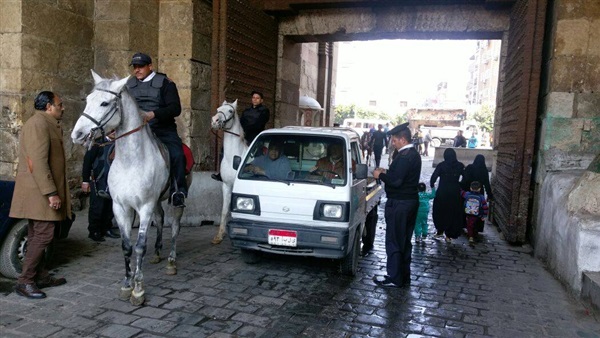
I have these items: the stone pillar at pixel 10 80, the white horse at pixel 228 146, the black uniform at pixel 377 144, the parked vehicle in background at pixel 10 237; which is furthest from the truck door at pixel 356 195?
the black uniform at pixel 377 144

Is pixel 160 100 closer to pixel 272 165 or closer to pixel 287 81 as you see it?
pixel 272 165

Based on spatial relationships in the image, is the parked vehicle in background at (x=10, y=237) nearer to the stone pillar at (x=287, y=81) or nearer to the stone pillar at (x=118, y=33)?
the stone pillar at (x=118, y=33)

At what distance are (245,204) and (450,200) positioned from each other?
413 cm

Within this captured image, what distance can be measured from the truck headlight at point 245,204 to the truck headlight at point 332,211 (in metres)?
0.74

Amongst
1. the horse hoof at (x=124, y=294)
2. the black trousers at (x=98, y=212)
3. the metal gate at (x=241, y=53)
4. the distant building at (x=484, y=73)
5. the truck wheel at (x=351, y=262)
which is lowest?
the horse hoof at (x=124, y=294)

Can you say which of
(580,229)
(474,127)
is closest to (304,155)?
(580,229)

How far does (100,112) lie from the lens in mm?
4422

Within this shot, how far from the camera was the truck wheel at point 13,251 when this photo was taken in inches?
205

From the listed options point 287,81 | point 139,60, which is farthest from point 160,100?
point 287,81

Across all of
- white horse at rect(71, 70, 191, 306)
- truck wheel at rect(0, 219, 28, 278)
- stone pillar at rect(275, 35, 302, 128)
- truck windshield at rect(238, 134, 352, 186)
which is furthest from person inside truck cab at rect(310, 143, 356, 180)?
stone pillar at rect(275, 35, 302, 128)

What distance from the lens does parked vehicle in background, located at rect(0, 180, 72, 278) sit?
516 centimetres

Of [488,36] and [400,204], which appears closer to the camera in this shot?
[400,204]

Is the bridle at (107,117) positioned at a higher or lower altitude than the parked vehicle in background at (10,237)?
higher

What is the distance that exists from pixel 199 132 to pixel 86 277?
4.70m
